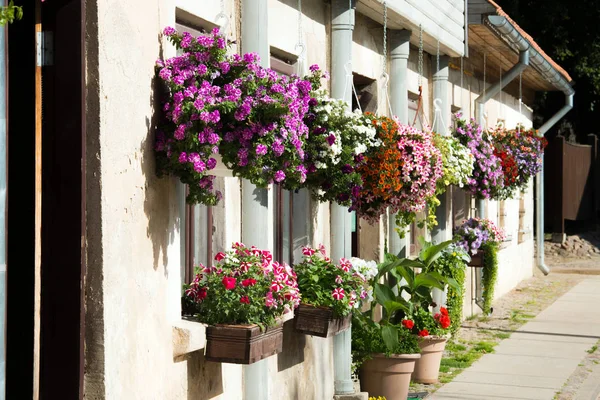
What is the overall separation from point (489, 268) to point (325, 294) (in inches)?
240

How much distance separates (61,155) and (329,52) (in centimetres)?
363

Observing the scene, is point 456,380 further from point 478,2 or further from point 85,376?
point 85,376

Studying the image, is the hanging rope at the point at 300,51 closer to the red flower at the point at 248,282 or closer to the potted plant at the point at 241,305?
the potted plant at the point at 241,305

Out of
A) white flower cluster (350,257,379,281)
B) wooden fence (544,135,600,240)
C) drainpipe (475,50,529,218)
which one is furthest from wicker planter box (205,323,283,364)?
wooden fence (544,135,600,240)

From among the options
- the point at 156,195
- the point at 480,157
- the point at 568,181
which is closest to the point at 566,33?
Answer: the point at 568,181

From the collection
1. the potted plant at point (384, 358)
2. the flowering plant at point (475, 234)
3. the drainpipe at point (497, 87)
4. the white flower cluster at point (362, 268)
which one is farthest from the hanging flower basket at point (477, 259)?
the white flower cluster at point (362, 268)

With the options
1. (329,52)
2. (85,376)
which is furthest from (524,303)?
(85,376)

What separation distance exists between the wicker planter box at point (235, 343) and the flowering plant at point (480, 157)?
6.11 metres

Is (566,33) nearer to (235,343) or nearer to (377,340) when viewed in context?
(377,340)

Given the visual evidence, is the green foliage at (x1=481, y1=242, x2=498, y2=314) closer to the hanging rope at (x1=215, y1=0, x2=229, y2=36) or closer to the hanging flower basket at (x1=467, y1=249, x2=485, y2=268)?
the hanging flower basket at (x1=467, y1=249, x2=485, y2=268)

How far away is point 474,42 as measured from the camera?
Answer: 41.1 ft

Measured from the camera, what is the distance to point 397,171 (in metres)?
7.04

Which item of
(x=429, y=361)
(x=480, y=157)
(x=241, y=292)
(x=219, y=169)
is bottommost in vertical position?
(x=429, y=361)

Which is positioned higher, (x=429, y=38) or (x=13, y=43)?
(x=429, y=38)
